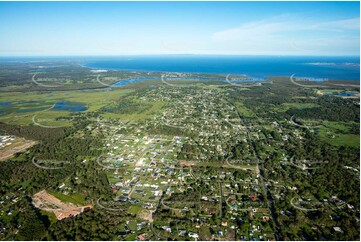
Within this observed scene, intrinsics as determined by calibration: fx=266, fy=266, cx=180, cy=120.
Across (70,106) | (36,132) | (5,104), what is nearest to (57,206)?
(36,132)

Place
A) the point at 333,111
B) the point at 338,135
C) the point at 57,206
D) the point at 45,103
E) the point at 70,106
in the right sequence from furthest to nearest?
the point at 45,103 < the point at 70,106 < the point at 333,111 < the point at 338,135 < the point at 57,206

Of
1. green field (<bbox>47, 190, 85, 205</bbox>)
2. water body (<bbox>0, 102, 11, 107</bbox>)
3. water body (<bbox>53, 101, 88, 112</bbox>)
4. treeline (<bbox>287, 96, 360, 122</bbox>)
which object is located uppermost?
treeline (<bbox>287, 96, 360, 122</bbox>)

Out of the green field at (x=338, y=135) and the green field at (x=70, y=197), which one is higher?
the green field at (x=338, y=135)

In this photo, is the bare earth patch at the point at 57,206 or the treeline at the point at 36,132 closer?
the bare earth patch at the point at 57,206

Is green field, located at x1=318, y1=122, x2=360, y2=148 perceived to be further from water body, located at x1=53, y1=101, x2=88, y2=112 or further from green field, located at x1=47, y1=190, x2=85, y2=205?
water body, located at x1=53, y1=101, x2=88, y2=112

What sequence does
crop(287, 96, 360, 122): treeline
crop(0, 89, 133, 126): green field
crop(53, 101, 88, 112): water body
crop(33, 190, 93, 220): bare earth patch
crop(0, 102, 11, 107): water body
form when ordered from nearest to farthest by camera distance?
crop(33, 190, 93, 220): bare earth patch < crop(0, 89, 133, 126): green field < crop(287, 96, 360, 122): treeline < crop(53, 101, 88, 112): water body < crop(0, 102, 11, 107): water body

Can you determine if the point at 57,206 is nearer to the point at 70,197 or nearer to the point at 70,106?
the point at 70,197

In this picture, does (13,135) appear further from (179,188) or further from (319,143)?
(319,143)

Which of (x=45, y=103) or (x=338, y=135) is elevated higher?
(x=338, y=135)

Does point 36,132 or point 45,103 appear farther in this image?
point 45,103

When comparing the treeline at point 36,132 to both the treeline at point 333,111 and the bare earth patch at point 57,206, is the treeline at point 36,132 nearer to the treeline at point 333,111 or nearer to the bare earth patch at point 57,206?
the bare earth patch at point 57,206

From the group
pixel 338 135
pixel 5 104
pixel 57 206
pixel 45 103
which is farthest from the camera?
pixel 45 103

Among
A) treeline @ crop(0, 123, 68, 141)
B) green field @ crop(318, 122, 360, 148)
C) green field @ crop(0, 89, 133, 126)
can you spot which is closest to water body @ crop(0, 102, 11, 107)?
green field @ crop(0, 89, 133, 126)

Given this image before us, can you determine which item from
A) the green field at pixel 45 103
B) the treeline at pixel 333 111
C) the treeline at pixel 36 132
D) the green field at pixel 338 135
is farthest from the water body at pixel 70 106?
the green field at pixel 338 135
